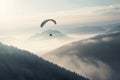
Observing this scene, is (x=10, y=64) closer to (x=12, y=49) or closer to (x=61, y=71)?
(x=12, y=49)

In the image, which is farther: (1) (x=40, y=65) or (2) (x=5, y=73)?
(1) (x=40, y=65)

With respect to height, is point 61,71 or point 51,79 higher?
point 61,71

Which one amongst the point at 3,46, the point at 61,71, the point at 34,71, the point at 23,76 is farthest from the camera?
the point at 61,71

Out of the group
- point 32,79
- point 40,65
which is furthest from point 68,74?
point 32,79

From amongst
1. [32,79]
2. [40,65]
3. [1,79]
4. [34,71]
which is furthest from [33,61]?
[1,79]

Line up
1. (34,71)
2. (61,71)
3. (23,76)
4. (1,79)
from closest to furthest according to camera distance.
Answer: (1,79), (23,76), (34,71), (61,71)

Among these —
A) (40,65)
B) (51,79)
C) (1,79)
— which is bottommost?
(1,79)
